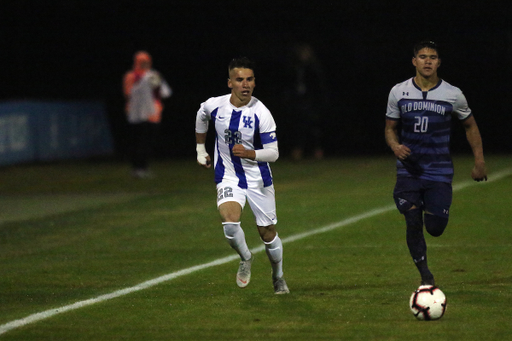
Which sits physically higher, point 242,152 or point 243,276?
point 242,152

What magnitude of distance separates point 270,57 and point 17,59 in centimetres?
893

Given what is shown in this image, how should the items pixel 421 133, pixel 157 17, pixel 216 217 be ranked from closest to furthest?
pixel 421 133, pixel 216 217, pixel 157 17

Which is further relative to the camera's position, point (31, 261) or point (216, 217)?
point (216, 217)

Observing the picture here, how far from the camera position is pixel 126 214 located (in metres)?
13.9

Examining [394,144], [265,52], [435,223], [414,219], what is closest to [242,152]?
[394,144]

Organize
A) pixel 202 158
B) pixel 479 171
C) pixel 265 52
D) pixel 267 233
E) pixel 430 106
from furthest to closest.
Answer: pixel 265 52
pixel 202 158
pixel 267 233
pixel 479 171
pixel 430 106

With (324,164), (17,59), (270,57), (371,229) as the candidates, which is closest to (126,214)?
(371,229)

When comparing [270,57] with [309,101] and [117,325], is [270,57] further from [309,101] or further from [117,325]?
[117,325]

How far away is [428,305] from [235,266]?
3.01m

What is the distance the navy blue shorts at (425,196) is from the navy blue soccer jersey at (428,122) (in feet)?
0.16

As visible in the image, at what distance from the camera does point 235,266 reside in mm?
9469

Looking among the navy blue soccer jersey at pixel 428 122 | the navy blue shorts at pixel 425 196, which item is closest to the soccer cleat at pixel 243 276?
the navy blue shorts at pixel 425 196

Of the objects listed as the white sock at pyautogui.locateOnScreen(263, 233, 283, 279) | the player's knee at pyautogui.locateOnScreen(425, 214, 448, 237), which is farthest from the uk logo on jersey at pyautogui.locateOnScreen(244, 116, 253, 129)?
the player's knee at pyautogui.locateOnScreen(425, 214, 448, 237)

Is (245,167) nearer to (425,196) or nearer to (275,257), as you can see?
(275,257)
